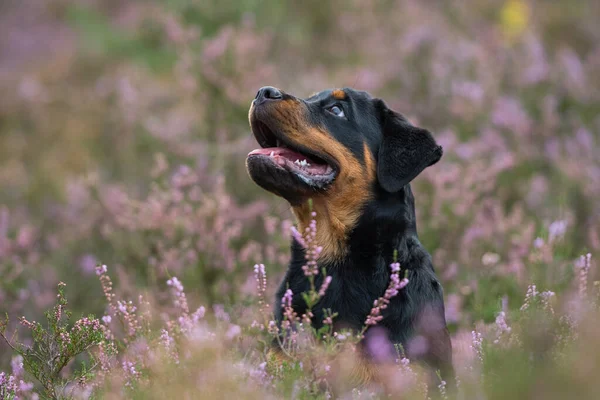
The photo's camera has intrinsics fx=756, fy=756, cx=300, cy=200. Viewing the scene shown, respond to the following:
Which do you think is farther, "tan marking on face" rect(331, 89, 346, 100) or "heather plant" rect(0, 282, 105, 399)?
"tan marking on face" rect(331, 89, 346, 100)

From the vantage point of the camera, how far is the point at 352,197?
406 centimetres

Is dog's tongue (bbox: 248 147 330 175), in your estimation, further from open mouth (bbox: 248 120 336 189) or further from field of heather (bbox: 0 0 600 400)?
field of heather (bbox: 0 0 600 400)


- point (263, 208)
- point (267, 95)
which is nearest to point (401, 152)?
point (267, 95)

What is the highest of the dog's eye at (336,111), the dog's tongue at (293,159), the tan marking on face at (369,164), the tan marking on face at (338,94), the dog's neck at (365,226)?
the tan marking on face at (338,94)

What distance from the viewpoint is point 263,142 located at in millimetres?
4211

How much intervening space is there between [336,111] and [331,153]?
0.41 meters

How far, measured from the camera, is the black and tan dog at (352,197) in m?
3.73

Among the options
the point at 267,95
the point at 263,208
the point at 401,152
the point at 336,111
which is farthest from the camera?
the point at 263,208

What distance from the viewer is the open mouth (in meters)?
3.83

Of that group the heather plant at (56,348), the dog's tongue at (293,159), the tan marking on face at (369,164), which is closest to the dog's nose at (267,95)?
the dog's tongue at (293,159)

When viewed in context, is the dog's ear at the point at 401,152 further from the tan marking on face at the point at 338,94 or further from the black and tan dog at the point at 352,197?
the tan marking on face at the point at 338,94

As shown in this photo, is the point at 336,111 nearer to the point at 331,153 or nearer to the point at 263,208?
the point at 331,153

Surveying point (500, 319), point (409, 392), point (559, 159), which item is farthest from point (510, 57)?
point (409, 392)

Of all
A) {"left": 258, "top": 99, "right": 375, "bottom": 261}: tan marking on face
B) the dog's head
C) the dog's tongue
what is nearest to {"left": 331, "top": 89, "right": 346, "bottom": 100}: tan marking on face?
the dog's head
